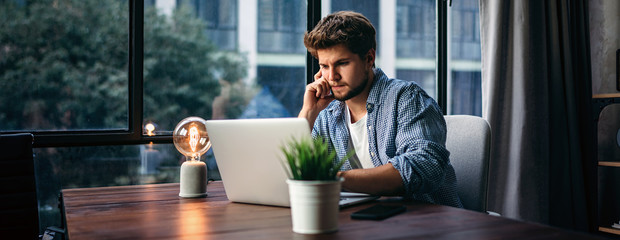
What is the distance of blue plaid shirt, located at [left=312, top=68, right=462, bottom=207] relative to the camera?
1.39 meters

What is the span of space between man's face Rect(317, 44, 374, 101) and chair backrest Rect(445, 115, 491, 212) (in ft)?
1.28

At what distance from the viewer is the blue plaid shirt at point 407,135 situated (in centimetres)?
139

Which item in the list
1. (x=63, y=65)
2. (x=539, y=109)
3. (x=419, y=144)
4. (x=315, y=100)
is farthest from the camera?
(x=539, y=109)

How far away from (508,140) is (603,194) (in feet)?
2.44

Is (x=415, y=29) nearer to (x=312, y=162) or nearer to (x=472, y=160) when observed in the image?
(x=472, y=160)

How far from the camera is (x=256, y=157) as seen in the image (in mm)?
1187

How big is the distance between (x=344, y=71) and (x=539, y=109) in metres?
1.79

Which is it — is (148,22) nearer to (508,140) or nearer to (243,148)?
(243,148)

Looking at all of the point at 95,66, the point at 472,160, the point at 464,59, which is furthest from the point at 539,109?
the point at 95,66

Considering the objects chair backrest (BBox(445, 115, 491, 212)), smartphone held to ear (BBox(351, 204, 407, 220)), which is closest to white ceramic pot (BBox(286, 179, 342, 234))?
smartphone held to ear (BBox(351, 204, 407, 220))

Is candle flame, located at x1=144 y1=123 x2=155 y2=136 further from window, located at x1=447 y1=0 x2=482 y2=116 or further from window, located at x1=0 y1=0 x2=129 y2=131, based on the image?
window, located at x1=447 y1=0 x2=482 y2=116

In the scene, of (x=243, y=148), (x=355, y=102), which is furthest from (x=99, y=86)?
(x=243, y=148)

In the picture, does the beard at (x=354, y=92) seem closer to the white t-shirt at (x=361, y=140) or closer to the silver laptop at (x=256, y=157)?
the white t-shirt at (x=361, y=140)

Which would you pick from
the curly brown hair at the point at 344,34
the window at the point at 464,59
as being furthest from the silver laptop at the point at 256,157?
the window at the point at 464,59
